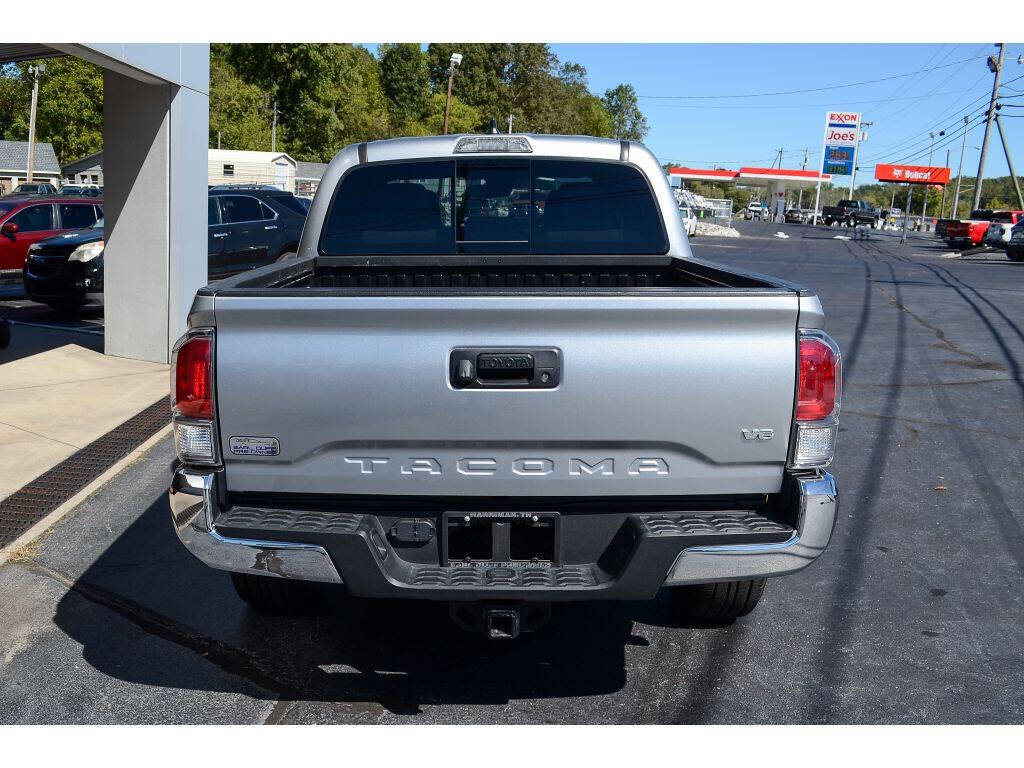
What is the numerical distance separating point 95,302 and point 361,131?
245 ft

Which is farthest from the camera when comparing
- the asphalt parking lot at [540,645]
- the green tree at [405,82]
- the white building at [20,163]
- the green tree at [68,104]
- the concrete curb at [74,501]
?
the green tree at [405,82]

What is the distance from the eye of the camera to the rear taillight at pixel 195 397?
10.8 ft

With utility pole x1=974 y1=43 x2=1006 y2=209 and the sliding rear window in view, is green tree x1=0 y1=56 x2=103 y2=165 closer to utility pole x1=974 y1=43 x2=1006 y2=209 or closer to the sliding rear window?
utility pole x1=974 y1=43 x2=1006 y2=209

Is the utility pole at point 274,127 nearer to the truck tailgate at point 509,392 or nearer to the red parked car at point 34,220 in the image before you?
the red parked car at point 34,220

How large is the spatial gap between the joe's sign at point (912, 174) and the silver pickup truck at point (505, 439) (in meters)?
112

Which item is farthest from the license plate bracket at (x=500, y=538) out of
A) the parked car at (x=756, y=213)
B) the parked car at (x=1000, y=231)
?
the parked car at (x=756, y=213)

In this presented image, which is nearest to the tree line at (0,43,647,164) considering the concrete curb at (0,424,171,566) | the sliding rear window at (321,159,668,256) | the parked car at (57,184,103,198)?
the parked car at (57,184,103,198)

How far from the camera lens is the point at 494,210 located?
5176 mm

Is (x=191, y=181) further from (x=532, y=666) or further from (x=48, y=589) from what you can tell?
(x=532, y=666)

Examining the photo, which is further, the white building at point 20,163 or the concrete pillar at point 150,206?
the white building at point 20,163

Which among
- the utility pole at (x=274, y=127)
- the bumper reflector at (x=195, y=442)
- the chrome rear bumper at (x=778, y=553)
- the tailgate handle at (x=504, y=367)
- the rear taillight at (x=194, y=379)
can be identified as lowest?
the chrome rear bumper at (x=778, y=553)

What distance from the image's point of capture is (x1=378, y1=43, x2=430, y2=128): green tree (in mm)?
107188

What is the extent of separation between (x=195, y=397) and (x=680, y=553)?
167 centimetres

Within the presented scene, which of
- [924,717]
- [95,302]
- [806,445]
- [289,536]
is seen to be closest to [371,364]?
[289,536]
